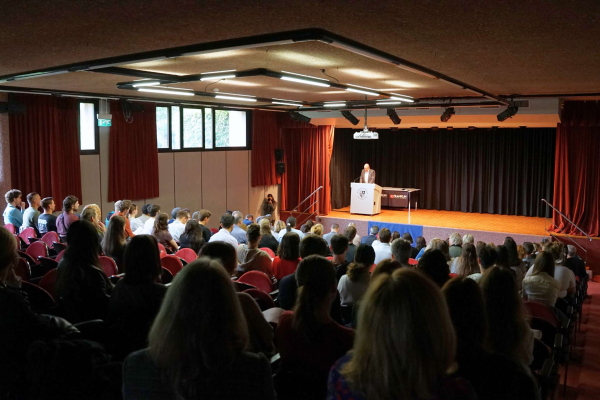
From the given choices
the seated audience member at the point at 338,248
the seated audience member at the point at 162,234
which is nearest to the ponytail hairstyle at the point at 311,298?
the seated audience member at the point at 338,248

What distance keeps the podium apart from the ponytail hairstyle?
Answer: 39.8ft

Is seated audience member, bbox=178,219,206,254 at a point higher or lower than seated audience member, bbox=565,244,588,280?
higher

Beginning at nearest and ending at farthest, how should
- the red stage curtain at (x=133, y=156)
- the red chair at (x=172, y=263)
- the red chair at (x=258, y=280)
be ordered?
the red chair at (x=258, y=280) → the red chair at (x=172, y=263) → the red stage curtain at (x=133, y=156)

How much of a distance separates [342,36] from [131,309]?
260 cm

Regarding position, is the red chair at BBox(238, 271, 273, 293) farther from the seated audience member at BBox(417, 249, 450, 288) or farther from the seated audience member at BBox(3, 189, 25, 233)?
the seated audience member at BBox(3, 189, 25, 233)

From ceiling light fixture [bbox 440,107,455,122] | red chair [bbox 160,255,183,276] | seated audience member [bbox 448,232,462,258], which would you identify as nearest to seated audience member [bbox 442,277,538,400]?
red chair [bbox 160,255,183,276]

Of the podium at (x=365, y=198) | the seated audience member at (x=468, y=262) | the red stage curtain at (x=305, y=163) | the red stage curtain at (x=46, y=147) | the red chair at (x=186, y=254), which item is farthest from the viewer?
the red stage curtain at (x=305, y=163)

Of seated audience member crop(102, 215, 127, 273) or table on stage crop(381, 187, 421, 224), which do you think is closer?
seated audience member crop(102, 215, 127, 273)

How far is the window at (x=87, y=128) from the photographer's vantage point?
1034cm

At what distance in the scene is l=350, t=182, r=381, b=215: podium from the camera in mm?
14477

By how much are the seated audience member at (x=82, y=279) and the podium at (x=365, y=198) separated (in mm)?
11552

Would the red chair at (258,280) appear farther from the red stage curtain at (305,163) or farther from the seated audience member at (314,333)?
the red stage curtain at (305,163)

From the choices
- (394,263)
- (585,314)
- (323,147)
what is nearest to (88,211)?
(394,263)

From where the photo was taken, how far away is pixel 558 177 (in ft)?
38.4
